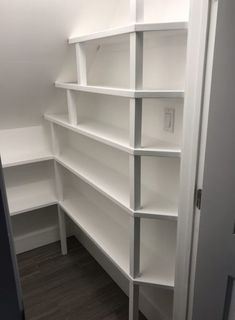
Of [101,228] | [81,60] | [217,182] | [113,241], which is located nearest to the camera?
[217,182]

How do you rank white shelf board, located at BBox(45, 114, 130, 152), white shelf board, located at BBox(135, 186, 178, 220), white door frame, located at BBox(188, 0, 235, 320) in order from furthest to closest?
white shelf board, located at BBox(45, 114, 130, 152) → white shelf board, located at BBox(135, 186, 178, 220) → white door frame, located at BBox(188, 0, 235, 320)

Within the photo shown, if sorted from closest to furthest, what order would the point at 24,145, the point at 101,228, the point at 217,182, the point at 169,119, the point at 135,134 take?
the point at 217,182 < the point at 135,134 < the point at 169,119 < the point at 101,228 < the point at 24,145

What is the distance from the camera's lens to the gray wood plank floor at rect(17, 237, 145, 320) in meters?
1.94

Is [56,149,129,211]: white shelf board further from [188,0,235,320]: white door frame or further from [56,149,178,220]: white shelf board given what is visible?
[188,0,235,320]: white door frame

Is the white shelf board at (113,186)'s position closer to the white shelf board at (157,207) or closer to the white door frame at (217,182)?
the white shelf board at (157,207)

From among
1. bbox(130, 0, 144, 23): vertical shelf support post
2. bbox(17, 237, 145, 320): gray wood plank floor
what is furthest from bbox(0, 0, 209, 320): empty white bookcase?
bbox(17, 237, 145, 320): gray wood plank floor

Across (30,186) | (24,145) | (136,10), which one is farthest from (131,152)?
(30,186)

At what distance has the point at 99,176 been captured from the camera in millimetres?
1873

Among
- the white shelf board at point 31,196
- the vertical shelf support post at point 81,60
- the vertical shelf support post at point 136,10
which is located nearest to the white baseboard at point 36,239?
the white shelf board at point 31,196

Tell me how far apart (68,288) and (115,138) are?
137 centimetres

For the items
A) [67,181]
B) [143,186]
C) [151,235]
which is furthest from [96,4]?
[67,181]

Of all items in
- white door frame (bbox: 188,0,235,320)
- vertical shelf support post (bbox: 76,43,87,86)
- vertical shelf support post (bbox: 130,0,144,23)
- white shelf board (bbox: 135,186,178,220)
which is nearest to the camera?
white door frame (bbox: 188,0,235,320)

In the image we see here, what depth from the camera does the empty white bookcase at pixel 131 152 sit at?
1217 mm

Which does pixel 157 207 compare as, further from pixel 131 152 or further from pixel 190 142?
Answer: pixel 190 142
